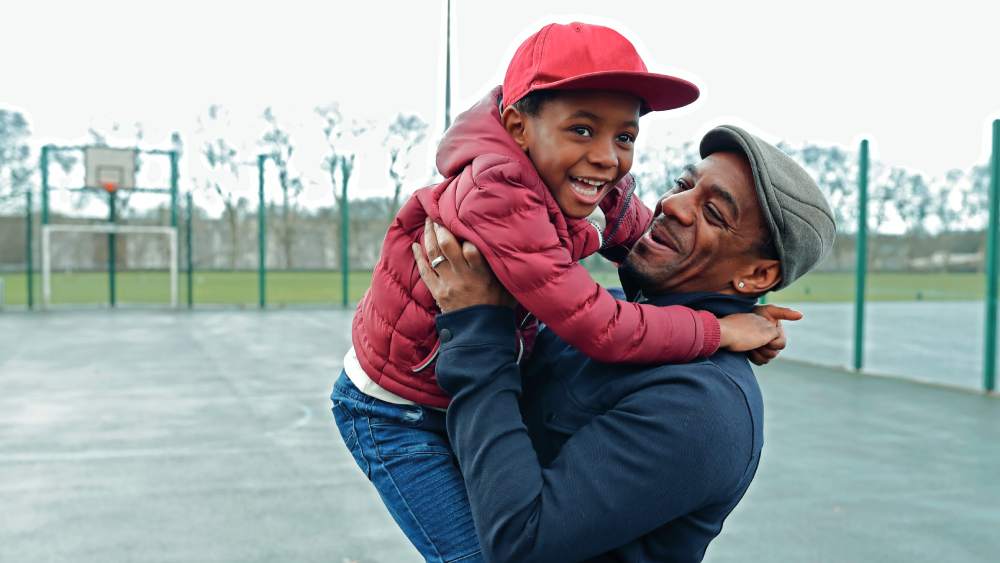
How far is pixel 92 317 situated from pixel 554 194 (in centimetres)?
1785

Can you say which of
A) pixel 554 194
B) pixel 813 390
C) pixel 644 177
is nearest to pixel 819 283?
pixel 644 177

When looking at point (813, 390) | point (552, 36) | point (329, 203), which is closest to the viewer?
point (552, 36)

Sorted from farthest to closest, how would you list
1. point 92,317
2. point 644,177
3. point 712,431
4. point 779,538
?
1. point 644,177
2. point 92,317
3. point 779,538
4. point 712,431

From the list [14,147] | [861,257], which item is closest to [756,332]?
[861,257]

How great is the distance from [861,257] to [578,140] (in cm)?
977

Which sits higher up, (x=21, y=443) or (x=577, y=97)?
(x=577, y=97)

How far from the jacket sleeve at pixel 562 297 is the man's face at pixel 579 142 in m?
0.18

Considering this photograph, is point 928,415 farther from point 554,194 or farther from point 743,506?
point 554,194

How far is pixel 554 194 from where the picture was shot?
1665 mm

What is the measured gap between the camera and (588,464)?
1.34m

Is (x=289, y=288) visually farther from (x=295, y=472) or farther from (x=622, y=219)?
(x=622, y=219)

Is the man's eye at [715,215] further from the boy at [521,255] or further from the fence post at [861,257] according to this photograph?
the fence post at [861,257]

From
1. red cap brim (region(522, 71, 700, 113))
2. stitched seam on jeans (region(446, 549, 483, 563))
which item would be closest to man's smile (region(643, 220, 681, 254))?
red cap brim (region(522, 71, 700, 113))

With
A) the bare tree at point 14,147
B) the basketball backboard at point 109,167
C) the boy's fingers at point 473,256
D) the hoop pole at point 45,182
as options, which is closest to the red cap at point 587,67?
the boy's fingers at point 473,256
